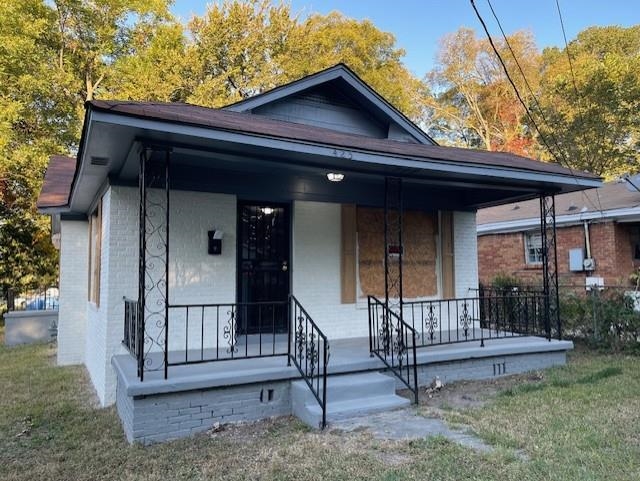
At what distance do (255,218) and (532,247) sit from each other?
998 centimetres

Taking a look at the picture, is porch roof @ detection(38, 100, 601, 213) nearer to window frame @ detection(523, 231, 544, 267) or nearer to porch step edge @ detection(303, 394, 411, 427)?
porch step edge @ detection(303, 394, 411, 427)

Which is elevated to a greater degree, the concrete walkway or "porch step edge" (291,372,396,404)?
"porch step edge" (291,372,396,404)

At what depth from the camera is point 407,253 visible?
7934mm

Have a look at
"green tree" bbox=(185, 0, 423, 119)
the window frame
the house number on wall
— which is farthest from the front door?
"green tree" bbox=(185, 0, 423, 119)

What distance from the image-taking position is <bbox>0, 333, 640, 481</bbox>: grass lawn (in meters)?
3.46

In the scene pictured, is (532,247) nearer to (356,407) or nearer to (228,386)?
(356,407)

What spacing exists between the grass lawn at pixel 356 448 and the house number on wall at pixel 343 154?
2.77 m

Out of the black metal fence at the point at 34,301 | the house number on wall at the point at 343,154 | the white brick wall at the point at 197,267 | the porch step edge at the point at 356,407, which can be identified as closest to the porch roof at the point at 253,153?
the house number on wall at the point at 343,154

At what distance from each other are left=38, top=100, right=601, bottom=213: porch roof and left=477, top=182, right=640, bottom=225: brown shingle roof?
5.88 m

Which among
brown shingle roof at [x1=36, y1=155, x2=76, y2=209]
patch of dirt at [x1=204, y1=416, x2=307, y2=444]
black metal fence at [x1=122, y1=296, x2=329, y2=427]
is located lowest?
patch of dirt at [x1=204, y1=416, x2=307, y2=444]

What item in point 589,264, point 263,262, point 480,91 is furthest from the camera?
point 480,91

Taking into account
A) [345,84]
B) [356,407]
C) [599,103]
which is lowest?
[356,407]

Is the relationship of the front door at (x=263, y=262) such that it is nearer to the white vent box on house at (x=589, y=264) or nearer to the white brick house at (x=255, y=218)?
the white brick house at (x=255, y=218)

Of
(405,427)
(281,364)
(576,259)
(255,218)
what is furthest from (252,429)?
(576,259)
